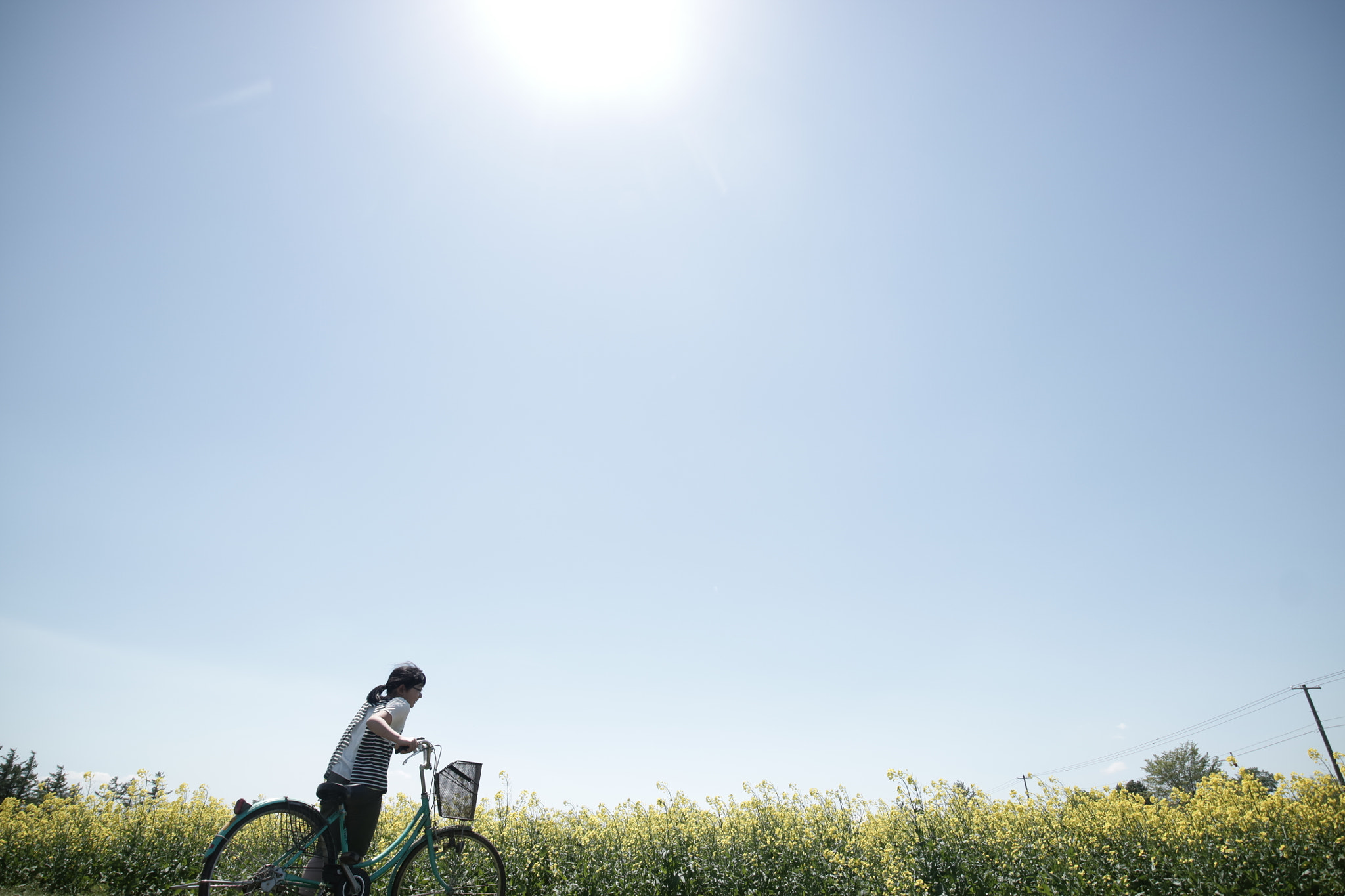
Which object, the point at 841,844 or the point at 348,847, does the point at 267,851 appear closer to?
the point at 348,847

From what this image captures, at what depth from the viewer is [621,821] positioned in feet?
26.7

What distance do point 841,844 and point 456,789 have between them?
14.4 ft

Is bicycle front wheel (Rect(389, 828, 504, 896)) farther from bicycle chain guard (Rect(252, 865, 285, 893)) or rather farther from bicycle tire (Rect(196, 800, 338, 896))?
bicycle chain guard (Rect(252, 865, 285, 893))

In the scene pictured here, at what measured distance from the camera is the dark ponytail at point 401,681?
4.73 m

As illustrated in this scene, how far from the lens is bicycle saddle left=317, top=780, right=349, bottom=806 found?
4.23 meters

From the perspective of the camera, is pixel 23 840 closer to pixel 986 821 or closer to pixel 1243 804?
pixel 986 821

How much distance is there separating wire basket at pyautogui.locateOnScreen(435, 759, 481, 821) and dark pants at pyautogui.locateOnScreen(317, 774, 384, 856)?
17.5 inches

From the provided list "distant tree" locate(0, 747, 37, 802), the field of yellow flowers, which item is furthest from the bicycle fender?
"distant tree" locate(0, 747, 37, 802)

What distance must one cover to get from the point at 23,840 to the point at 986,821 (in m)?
11.9

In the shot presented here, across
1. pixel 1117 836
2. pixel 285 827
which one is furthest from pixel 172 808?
pixel 1117 836

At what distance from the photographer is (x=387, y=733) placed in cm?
428

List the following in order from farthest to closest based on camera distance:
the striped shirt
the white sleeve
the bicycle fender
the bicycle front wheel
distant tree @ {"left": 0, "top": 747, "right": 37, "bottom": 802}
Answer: distant tree @ {"left": 0, "top": 747, "right": 37, "bottom": 802}
the bicycle front wheel
the white sleeve
the striped shirt
the bicycle fender

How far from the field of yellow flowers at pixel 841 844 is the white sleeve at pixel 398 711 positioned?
293 centimetres

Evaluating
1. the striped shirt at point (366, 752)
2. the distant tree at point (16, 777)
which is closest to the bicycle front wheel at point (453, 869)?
the striped shirt at point (366, 752)
